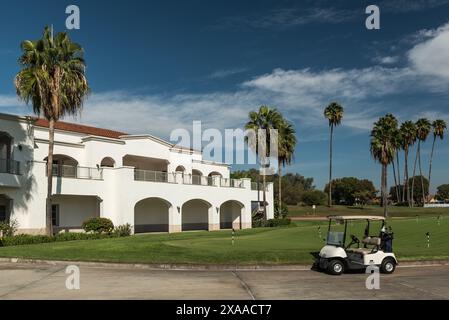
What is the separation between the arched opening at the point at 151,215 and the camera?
42594 millimetres

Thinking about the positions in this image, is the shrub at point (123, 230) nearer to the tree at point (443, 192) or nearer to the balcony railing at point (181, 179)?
the balcony railing at point (181, 179)

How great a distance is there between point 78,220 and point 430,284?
94.1ft

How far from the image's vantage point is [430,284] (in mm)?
12641

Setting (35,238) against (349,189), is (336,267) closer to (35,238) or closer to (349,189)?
(35,238)

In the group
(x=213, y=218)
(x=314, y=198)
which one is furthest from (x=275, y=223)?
(x=314, y=198)

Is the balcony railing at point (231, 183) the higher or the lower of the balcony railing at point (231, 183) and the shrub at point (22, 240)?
the higher

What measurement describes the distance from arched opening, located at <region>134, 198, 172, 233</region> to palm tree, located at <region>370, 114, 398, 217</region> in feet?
97.5

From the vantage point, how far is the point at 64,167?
3356 centimetres

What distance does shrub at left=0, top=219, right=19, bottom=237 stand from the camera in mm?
28766

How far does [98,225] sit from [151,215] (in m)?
10.5

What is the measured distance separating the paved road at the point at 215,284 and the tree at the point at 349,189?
4059 inches

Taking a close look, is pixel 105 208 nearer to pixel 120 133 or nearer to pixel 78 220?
pixel 78 220

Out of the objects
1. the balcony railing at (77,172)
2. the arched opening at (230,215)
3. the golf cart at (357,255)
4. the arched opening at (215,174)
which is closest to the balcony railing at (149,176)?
the balcony railing at (77,172)

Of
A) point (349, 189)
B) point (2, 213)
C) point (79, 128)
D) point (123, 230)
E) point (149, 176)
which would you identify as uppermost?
point (79, 128)
